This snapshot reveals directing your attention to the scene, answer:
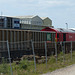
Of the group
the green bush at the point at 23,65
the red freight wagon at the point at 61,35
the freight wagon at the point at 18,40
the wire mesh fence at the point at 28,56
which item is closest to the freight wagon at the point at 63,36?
the red freight wagon at the point at 61,35

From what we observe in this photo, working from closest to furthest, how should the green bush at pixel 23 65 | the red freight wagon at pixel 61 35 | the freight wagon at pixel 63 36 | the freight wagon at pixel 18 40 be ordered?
the green bush at pixel 23 65
the freight wagon at pixel 18 40
the freight wagon at pixel 63 36
the red freight wagon at pixel 61 35

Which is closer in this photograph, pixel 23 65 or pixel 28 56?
pixel 23 65

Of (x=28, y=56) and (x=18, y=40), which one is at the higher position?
(x=18, y=40)

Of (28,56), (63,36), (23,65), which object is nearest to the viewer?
(23,65)

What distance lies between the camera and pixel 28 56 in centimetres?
1545

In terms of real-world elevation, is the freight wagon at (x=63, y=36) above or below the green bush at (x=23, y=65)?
above

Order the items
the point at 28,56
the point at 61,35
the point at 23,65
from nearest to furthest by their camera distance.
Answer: the point at 23,65 → the point at 28,56 → the point at 61,35

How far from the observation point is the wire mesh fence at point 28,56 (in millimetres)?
11680

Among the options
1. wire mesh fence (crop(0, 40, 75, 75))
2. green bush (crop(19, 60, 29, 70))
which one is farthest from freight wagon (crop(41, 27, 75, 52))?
green bush (crop(19, 60, 29, 70))

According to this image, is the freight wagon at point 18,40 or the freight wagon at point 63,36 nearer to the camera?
the freight wagon at point 18,40

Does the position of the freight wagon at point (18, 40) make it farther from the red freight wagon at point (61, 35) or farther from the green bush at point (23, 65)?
the green bush at point (23, 65)

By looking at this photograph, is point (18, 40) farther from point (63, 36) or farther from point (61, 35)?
point (63, 36)

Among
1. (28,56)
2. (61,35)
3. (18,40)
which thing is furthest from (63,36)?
(28,56)

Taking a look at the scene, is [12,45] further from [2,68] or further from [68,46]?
[68,46]
